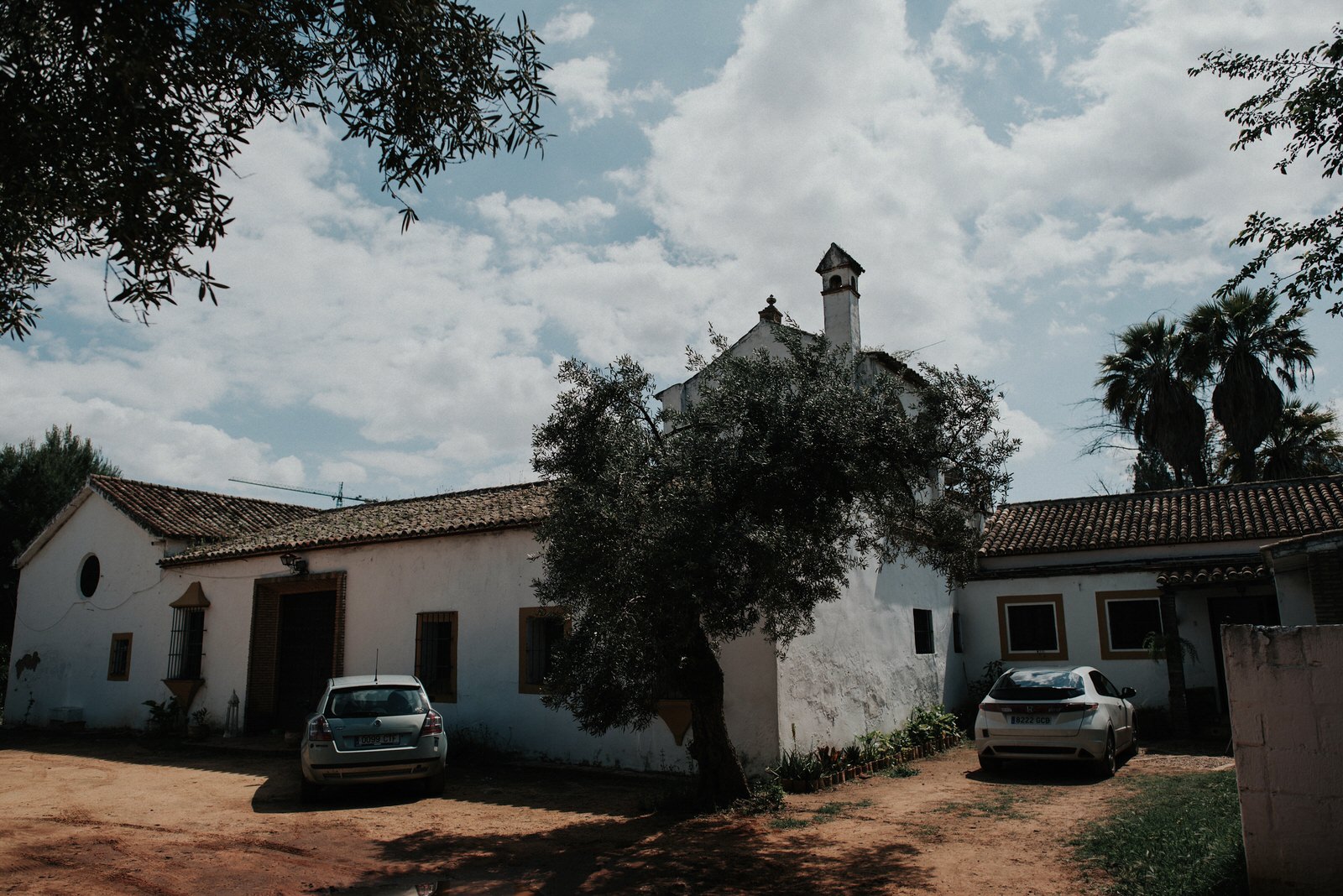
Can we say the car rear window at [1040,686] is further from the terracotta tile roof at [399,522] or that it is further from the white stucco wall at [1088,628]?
the terracotta tile roof at [399,522]

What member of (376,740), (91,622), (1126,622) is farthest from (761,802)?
(91,622)

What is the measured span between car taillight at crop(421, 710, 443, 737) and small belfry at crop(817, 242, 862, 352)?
978 centimetres

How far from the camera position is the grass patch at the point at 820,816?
359 inches

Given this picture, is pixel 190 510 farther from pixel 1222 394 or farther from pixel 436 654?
pixel 1222 394

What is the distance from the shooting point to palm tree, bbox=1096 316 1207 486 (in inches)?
949

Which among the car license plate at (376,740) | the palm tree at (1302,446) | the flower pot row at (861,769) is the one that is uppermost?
the palm tree at (1302,446)

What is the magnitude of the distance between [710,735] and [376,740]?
4139mm

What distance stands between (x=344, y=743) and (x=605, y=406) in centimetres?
517

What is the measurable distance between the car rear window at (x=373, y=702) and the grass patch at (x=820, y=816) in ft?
15.6

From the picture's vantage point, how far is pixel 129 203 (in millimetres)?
5430

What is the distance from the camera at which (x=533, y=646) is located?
45.1 feet

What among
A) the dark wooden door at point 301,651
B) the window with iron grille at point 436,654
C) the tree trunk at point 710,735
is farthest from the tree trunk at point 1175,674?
the dark wooden door at point 301,651

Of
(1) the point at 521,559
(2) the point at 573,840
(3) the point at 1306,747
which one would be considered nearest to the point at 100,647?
(1) the point at 521,559

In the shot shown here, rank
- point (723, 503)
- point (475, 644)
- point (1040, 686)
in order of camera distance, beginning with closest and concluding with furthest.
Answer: point (723, 503) < point (1040, 686) < point (475, 644)
